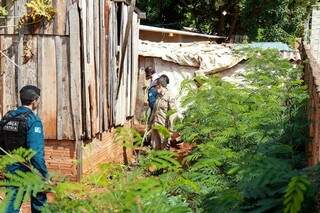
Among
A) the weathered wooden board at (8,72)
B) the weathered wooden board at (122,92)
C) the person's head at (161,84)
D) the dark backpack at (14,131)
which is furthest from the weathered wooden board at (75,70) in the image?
the person's head at (161,84)

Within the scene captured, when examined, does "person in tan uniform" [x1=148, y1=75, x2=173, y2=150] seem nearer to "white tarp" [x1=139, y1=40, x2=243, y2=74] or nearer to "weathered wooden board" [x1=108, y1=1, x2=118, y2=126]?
"weathered wooden board" [x1=108, y1=1, x2=118, y2=126]

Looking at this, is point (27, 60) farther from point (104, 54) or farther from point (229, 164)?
point (229, 164)

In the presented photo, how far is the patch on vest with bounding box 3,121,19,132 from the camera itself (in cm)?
588

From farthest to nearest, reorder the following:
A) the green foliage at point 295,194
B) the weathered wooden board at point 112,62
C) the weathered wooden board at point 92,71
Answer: the weathered wooden board at point 112,62, the weathered wooden board at point 92,71, the green foliage at point 295,194

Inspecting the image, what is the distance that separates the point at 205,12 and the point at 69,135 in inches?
685

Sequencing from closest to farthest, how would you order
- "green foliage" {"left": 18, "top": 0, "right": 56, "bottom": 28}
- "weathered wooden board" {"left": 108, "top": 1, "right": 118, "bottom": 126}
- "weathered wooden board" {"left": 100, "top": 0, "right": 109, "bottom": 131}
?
"green foliage" {"left": 18, "top": 0, "right": 56, "bottom": 28}
"weathered wooden board" {"left": 100, "top": 0, "right": 109, "bottom": 131}
"weathered wooden board" {"left": 108, "top": 1, "right": 118, "bottom": 126}

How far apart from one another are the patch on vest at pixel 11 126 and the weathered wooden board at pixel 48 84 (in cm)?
244

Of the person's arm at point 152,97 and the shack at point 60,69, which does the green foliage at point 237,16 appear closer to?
the person's arm at point 152,97

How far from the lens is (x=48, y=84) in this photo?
328 inches

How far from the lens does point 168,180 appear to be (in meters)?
3.56

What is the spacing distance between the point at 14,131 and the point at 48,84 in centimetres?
250

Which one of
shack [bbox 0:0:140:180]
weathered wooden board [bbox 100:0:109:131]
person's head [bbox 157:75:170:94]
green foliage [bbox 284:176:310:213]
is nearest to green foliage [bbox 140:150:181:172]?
Result: green foliage [bbox 284:176:310:213]

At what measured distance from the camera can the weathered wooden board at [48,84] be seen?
8.23 m

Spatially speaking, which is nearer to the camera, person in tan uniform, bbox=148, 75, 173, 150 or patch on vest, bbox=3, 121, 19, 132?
patch on vest, bbox=3, 121, 19, 132
